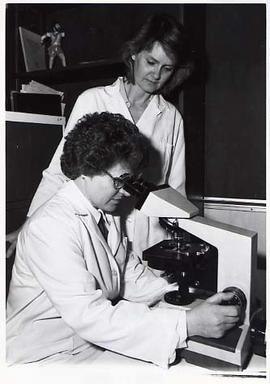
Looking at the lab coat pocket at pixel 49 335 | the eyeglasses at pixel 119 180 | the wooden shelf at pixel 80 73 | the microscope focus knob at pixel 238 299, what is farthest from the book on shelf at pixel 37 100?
the microscope focus knob at pixel 238 299

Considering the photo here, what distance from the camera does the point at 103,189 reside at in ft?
3.95

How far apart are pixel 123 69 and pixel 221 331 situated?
1.54 m

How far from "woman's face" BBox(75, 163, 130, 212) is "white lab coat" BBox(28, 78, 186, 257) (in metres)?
0.39

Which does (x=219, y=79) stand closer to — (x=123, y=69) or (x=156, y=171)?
(x=123, y=69)

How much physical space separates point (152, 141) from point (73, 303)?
91cm

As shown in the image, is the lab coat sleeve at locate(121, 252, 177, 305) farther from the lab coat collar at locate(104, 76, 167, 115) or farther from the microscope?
the lab coat collar at locate(104, 76, 167, 115)

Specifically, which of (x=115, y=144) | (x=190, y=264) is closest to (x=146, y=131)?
(x=115, y=144)

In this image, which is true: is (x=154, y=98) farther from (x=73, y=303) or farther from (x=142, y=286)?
(x=73, y=303)

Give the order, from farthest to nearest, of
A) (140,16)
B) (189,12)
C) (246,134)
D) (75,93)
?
1. (75,93)
2. (140,16)
3. (246,134)
4. (189,12)

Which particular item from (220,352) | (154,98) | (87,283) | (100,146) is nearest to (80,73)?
(154,98)

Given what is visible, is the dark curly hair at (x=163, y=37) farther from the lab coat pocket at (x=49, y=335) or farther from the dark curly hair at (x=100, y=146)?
the lab coat pocket at (x=49, y=335)

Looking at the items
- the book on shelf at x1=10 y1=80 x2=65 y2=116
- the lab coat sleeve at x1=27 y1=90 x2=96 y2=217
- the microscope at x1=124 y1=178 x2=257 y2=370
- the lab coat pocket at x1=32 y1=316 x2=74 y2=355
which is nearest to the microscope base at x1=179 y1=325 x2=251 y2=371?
the microscope at x1=124 y1=178 x2=257 y2=370

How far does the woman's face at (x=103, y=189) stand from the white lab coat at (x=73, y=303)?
0.02 meters

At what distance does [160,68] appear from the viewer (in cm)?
156
